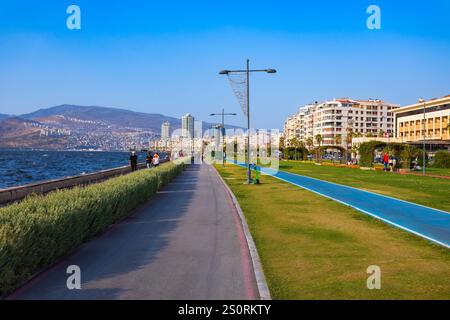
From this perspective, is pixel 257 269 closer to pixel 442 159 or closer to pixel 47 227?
pixel 47 227

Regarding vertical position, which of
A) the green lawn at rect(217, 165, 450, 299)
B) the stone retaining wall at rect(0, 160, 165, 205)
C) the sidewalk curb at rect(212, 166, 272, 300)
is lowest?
the green lawn at rect(217, 165, 450, 299)

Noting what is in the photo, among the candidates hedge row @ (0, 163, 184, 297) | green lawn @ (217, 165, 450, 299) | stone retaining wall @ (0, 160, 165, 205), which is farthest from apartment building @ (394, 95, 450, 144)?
hedge row @ (0, 163, 184, 297)

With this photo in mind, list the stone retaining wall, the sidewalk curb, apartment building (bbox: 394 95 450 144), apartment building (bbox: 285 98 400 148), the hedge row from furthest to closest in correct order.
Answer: apartment building (bbox: 285 98 400 148) → apartment building (bbox: 394 95 450 144) → the stone retaining wall → the hedge row → the sidewalk curb

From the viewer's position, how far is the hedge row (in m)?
6.44

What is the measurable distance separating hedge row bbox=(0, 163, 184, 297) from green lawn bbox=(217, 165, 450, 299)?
374 centimetres

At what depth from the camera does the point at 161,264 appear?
8102mm

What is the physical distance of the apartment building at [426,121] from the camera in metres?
91.8

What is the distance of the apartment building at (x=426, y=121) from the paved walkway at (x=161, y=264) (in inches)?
3147

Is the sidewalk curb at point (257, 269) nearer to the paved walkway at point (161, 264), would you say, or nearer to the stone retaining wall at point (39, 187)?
the paved walkway at point (161, 264)

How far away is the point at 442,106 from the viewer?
95.7 metres

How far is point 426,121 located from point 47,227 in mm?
104105

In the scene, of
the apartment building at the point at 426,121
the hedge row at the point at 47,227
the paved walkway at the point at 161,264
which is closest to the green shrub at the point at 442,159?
the apartment building at the point at 426,121

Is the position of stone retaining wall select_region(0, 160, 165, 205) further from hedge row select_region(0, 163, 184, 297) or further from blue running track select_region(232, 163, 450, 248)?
blue running track select_region(232, 163, 450, 248)

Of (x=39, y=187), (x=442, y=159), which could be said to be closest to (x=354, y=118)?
(x=442, y=159)
